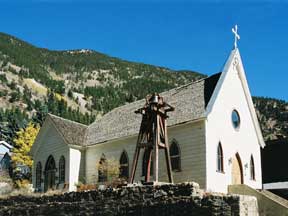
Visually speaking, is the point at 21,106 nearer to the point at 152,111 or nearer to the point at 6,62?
the point at 6,62

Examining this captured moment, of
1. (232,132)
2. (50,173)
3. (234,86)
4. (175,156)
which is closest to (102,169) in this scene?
(50,173)

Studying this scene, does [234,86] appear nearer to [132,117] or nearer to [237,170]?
[237,170]

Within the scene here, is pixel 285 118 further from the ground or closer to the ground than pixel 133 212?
further from the ground

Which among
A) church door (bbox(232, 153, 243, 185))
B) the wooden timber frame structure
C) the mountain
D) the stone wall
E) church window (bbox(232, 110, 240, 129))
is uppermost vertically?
the mountain

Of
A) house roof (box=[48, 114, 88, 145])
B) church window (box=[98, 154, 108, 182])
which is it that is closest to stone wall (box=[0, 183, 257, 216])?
church window (box=[98, 154, 108, 182])

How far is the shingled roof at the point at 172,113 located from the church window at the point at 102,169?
142 centimetres

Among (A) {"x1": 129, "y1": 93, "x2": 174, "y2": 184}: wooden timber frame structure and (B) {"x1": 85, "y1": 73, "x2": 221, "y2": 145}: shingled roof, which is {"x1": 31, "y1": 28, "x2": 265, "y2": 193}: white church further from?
(A) {"x1": 129, "y1": 93, "x2": 174, "y2": 184}: wooden timber frame structure

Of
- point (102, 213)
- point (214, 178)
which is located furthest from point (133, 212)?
point (214, 178)

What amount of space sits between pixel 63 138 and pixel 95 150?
256 cm

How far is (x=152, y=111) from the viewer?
1085 inches

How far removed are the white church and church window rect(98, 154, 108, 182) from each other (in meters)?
0.10

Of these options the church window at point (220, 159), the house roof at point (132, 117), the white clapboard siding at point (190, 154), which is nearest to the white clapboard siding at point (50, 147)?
the house roof at point (132, 117)

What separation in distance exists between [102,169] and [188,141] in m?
8.20

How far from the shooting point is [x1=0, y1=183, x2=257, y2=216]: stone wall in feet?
67.3
